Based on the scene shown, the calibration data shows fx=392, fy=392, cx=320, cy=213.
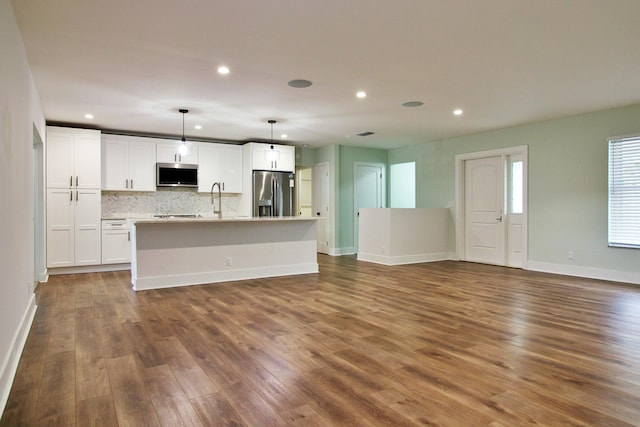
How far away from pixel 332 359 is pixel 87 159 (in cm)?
591

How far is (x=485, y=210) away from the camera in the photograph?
755 cm

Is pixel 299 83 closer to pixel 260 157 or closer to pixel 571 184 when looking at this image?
pixel 260 157

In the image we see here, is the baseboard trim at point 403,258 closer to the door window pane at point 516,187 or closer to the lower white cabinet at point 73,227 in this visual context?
the door window pane at point 516,187

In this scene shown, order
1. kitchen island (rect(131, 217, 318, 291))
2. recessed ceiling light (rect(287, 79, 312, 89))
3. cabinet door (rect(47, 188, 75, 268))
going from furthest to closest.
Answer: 1. cabinet door (rect(47, 188, 75, 268))
2. kitchen island (rect(131, 217, 318, 291))
3. recessed ceiling light (rect(287, 79, 312, 89))

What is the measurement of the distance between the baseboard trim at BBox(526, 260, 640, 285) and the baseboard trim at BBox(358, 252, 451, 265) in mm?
1711

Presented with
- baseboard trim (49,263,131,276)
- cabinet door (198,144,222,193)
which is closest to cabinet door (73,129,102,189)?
baseboard trim (49,263,131,276)

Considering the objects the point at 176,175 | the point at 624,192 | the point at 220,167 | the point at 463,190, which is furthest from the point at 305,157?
the point at 624,192

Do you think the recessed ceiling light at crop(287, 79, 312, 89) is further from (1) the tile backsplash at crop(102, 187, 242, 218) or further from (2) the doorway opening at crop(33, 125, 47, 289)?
(1) the tile backsplash at crop(102, 187, 242, 218)

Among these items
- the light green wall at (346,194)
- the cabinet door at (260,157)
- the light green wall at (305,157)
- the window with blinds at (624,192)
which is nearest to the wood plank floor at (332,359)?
the window with blinds at (624,192)

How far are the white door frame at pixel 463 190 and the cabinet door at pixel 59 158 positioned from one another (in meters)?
7.09

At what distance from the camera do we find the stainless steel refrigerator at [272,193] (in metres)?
8.16

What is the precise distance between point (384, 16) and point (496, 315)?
2.97 meters

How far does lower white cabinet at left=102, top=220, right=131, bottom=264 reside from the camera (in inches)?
268

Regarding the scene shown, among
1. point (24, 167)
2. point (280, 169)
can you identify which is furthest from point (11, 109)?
point (280, 169)
